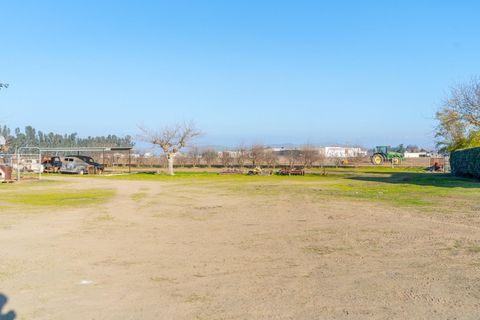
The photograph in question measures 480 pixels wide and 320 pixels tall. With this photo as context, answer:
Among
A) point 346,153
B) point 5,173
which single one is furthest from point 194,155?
point 5,173

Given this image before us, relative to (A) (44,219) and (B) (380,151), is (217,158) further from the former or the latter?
(A) (44,219)

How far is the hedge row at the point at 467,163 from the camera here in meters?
31.8

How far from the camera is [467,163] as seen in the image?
34.1 metres

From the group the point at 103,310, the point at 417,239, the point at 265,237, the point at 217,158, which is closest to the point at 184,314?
the point at 103,310

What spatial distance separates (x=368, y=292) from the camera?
19.5ft

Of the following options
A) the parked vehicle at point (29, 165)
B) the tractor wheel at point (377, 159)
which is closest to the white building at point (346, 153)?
the tractor wheel at point (377, 159)

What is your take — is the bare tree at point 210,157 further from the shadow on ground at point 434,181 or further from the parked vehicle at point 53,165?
the shadow on ground at point 434,181

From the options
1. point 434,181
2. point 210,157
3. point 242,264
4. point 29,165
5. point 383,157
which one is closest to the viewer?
point 242,264

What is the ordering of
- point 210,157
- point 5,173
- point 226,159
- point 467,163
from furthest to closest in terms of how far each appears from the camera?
1. point 210,157
2. point 226,159
3. point 467,163
4. point 5,173

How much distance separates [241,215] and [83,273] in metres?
7.14

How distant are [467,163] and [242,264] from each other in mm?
31023

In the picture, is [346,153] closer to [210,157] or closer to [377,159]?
[377,159]

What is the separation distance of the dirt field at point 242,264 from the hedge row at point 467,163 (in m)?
19.7

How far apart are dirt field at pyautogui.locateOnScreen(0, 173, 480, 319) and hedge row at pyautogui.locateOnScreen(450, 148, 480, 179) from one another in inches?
777
